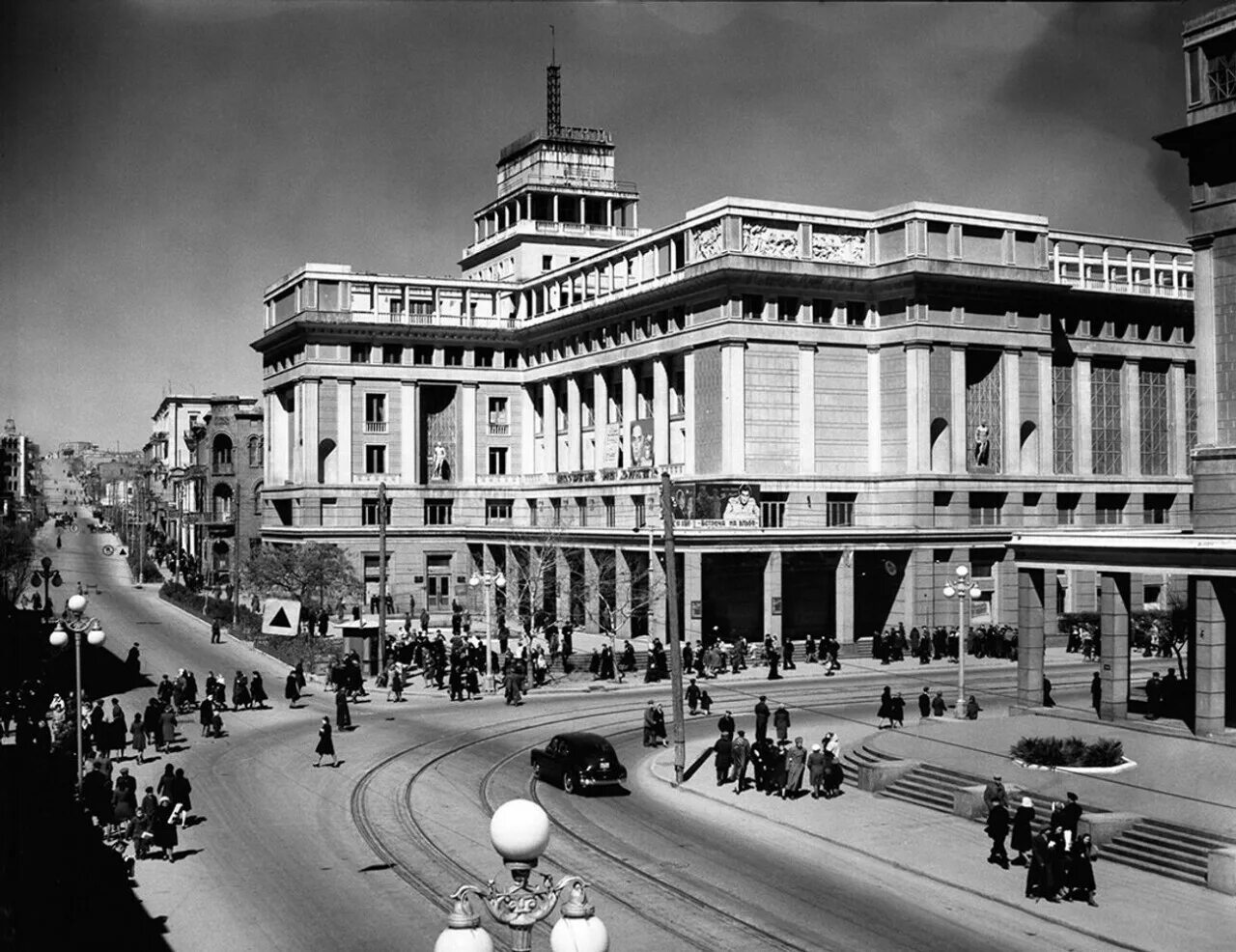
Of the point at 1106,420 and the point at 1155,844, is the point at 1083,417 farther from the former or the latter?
the point at 1155,844

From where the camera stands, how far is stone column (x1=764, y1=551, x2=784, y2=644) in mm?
61281

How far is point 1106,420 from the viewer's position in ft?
255

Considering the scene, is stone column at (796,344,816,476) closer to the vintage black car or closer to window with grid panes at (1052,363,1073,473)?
window with grid panes at (1052,363,1073,473)

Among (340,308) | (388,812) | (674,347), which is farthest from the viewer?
(340,308)

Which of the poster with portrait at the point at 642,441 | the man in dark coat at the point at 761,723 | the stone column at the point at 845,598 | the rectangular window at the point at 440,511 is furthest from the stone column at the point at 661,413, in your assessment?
the man in dark coat at the point at 761,723

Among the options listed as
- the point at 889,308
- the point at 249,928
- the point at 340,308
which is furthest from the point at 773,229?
the point at 249,928

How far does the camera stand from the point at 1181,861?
24375 millimetres

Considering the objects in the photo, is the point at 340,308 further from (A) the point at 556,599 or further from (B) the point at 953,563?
(B) the point at 953,563

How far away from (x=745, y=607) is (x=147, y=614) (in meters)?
38.3

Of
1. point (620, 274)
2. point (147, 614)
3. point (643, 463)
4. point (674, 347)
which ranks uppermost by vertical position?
point (620, 274)

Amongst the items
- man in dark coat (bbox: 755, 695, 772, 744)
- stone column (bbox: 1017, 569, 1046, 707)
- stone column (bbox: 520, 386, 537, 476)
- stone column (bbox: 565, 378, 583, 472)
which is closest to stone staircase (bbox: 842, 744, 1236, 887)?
man in dark coat (bbox: 755, 695, 772, 744)

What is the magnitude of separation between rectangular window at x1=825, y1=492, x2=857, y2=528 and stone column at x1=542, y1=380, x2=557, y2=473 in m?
24.6

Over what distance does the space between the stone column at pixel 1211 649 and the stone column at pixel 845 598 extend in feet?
96.7

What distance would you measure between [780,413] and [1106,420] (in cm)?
2161
